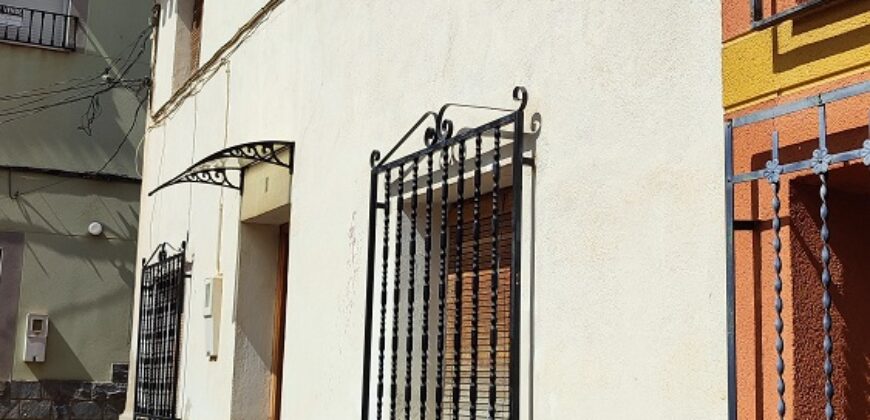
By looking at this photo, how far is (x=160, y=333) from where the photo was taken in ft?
29.0

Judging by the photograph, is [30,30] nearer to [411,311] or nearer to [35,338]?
[35,338]

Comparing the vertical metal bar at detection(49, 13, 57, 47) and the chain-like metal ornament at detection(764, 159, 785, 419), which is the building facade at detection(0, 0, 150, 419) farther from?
the chain-like metal ornament at detection(764, 159, 785, 419)

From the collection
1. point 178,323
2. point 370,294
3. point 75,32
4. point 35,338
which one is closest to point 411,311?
point 370,294

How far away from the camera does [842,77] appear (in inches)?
110

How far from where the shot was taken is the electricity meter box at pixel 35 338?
13.0 m

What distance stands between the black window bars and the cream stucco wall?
4.3 inches

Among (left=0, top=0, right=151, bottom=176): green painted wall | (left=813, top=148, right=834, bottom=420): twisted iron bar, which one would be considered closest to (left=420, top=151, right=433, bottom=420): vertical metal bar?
(left=813, top=148, right=834, bottom=420): twisted iron bar

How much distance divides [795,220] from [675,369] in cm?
57

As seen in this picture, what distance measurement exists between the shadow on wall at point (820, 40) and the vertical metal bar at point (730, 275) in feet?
0.73

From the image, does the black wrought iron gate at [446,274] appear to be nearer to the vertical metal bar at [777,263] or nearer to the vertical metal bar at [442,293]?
the vertical metal bar at [442,293]

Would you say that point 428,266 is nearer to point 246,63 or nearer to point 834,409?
point 834,409

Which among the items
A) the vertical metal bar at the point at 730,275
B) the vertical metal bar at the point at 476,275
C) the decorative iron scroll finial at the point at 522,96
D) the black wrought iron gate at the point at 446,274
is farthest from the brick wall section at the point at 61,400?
the vertical metal bar at the point at 730,275

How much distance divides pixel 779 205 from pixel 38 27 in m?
12.2

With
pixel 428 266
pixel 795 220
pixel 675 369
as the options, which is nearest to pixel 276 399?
pixel 428 266
